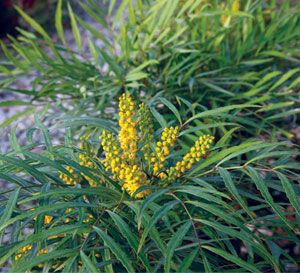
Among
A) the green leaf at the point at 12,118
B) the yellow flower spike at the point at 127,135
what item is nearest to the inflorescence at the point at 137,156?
the yellow flower spike at the point at 127,135

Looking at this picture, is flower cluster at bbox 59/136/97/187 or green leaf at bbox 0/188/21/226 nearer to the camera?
green leaf at bbox 0/188/21/226

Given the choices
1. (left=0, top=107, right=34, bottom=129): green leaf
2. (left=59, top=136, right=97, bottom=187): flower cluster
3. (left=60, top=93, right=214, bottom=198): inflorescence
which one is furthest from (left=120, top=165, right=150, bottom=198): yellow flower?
(left=0, top=107, right=34, bottom=129): green leaf

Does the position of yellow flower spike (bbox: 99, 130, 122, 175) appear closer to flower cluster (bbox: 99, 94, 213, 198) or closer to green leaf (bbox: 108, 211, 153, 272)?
flower cluster (bbox: 99, 94, 213, 198)

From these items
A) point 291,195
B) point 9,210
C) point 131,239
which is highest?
point 9,210

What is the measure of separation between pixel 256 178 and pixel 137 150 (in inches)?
9.1

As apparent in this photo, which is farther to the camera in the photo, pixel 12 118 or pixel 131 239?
pixel 12 118

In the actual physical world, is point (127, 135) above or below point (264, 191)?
above

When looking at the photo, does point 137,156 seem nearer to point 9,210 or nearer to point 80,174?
point 80,174

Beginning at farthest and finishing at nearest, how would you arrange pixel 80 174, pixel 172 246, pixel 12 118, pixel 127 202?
pixel 12 118
pixel 80 174
pixel 127 202
pixel 172 246

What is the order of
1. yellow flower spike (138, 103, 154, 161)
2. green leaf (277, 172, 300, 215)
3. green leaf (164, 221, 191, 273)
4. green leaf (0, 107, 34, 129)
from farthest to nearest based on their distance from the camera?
green leaf (0, 107, 34, 129), yellow flower spike (138, 103, 154, 161), green leaf (277, 172, 300, 215), green leaf (164, 221, 191, 273)

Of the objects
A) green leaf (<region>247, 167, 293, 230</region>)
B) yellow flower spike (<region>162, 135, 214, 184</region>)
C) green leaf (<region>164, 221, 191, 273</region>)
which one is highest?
yellow flower spike (<region>162, 135, 214, 184</region>)

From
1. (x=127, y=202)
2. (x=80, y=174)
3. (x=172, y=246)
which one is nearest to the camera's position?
(x=172, y=246)

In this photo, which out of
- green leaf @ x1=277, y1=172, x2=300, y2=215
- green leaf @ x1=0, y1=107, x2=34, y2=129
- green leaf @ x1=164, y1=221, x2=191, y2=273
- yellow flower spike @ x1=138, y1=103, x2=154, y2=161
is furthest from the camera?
green leaf @ x1=0, y1=107, x2=34, y2=129

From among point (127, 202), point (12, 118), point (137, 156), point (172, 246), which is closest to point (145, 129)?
point (137, 156)
